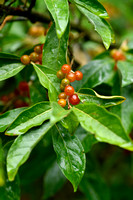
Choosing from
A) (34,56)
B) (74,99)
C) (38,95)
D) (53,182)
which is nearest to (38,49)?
(34,56)

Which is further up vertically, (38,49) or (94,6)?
(94,6)

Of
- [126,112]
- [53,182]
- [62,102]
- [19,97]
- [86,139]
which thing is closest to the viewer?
[62,102]

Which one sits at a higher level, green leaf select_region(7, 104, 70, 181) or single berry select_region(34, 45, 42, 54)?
single berry select_region(34, 45, 42, 54)

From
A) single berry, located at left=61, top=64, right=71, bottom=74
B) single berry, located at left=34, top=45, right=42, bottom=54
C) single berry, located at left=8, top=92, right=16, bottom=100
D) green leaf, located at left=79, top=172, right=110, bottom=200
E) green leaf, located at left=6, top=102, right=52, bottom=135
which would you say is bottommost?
green leaf, located at left=79, top=172, right=110, bottom=200

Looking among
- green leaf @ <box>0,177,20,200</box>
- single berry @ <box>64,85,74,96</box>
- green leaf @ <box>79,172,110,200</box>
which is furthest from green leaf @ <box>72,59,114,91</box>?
green leaf @ <box>79,172,110,200</box>

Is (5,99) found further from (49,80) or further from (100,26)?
(100,26)

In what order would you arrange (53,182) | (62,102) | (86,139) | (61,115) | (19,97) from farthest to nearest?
1. (53,182)
2. (19,97)
3. (86,139)
4. (62,102)
5. (61,115)

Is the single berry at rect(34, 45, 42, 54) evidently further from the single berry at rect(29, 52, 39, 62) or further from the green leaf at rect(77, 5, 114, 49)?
the green leaf at rect(77, 5, 114, 49)

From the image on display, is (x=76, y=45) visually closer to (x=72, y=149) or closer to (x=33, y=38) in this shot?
(x=33, y=38)
